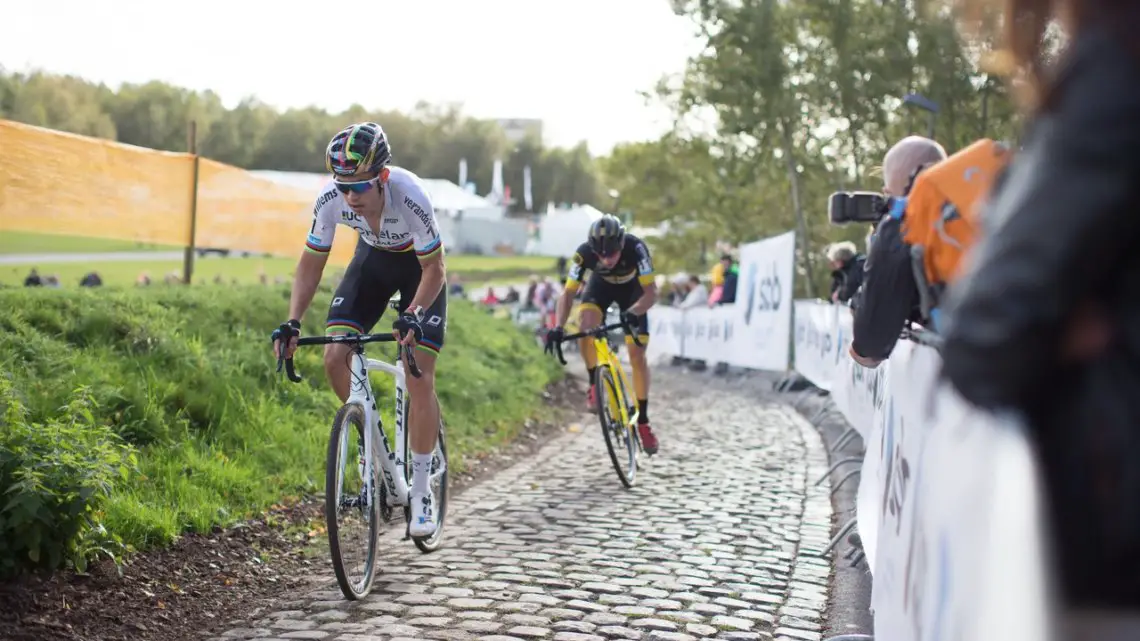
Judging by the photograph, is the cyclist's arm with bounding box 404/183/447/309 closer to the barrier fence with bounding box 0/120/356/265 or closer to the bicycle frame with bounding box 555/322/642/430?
the bicycle frame with bounding box 555/322/642/430

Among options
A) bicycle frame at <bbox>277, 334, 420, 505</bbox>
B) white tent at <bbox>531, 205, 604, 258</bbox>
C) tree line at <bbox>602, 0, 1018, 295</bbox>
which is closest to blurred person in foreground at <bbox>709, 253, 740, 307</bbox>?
tree line at <bbox>602, 0, 1018, 295</bbox>

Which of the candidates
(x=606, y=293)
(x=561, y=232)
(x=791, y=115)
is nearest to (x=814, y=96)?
(x=791, y=115)

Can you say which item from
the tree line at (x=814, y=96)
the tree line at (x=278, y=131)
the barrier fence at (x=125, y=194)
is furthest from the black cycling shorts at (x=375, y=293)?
the tree line at (x=278, y=131)

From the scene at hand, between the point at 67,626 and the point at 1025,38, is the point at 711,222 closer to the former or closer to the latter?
the point at 67,626

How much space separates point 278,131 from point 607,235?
123 meters

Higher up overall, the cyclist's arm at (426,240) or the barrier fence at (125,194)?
the barrier fence at (125,194)

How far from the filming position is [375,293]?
21.0 ft

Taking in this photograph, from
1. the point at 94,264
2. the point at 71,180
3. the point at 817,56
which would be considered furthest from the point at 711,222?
the point at 71,180

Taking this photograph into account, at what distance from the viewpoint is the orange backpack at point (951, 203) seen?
9.66 feet

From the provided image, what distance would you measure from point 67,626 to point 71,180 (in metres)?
6.57

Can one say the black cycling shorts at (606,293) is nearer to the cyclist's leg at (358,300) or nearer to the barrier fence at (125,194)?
the cyclist's leg at (358,300)

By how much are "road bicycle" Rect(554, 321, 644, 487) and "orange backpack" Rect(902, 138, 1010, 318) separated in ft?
19.5

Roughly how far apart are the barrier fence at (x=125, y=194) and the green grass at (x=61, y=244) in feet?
0.44

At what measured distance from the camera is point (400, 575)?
6168 mm
